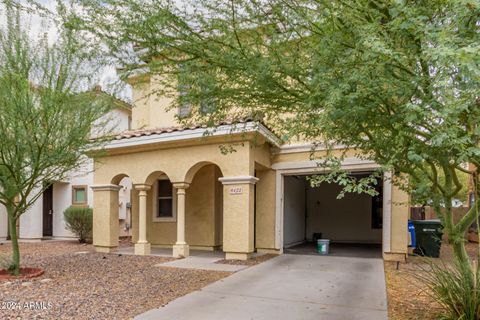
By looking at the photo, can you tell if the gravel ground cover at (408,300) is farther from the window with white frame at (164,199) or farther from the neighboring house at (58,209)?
the neighboring house at (58,209)

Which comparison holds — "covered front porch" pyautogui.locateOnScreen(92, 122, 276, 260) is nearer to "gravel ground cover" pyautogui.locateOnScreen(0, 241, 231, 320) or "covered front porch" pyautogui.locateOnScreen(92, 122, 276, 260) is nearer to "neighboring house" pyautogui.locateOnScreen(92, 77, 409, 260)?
"neighboring house" pyautogui.locateOnScreen(92, 77, 409, 260)

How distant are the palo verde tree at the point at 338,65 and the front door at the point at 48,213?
15.6m

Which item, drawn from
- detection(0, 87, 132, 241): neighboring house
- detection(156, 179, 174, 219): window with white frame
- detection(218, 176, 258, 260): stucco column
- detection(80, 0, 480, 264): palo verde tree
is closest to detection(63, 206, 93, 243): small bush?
detection(0, 87, 132, 241): neighboring house

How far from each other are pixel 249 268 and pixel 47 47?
687cm

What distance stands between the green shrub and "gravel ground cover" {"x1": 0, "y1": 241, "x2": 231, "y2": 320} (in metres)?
4.20

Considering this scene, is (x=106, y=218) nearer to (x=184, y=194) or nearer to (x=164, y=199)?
(x=164, y=199)

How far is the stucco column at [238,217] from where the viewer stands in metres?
10.4

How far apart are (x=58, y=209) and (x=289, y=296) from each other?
1532cm

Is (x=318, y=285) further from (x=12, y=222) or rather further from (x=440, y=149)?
(x=12, y=222)

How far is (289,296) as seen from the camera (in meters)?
6.66

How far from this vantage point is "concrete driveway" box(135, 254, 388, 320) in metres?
5.58

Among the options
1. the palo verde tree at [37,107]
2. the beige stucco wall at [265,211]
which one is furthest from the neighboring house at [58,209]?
the palo verde tree at [37,107]

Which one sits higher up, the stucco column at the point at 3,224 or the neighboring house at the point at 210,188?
the neighboring house at the point at 210,188

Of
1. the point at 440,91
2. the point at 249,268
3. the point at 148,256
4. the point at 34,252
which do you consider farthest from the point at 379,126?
the point at 34,252
